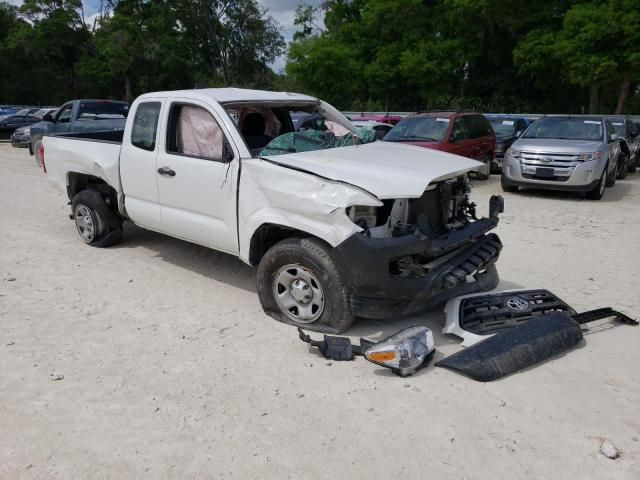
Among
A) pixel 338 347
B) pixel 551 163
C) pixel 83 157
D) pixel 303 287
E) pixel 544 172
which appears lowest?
pixel 338 347


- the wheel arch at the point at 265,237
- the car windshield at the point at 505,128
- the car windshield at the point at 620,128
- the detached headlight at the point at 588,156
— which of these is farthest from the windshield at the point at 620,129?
the wheel arch at the point at 265,237

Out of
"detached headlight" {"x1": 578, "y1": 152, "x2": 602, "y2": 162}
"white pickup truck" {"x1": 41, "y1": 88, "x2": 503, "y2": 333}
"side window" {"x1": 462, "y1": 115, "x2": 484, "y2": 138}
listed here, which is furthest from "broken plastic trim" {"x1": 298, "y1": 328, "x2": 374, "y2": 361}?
"side window" {"x1": 462, "y1": 115, "x2": 484, "y2": 138}

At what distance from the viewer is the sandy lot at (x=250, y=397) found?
286cm

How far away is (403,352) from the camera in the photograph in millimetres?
3723

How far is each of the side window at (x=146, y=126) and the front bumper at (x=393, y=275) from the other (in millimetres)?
2596

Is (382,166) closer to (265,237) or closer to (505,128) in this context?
(265,237)

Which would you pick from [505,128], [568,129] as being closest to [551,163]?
[568,129]

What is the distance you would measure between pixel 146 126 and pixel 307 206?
7.89 feet

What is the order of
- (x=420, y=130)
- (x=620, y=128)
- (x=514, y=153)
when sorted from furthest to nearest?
(x=620, y=128) → (x=420, y=130) → (x=514, y=153)

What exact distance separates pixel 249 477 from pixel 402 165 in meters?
2.71

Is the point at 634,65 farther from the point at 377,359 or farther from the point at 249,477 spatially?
the point at 249,477

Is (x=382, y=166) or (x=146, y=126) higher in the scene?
(x=146, y=126)

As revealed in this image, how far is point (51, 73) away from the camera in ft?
146

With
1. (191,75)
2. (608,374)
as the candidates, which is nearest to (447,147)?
(608,374)
